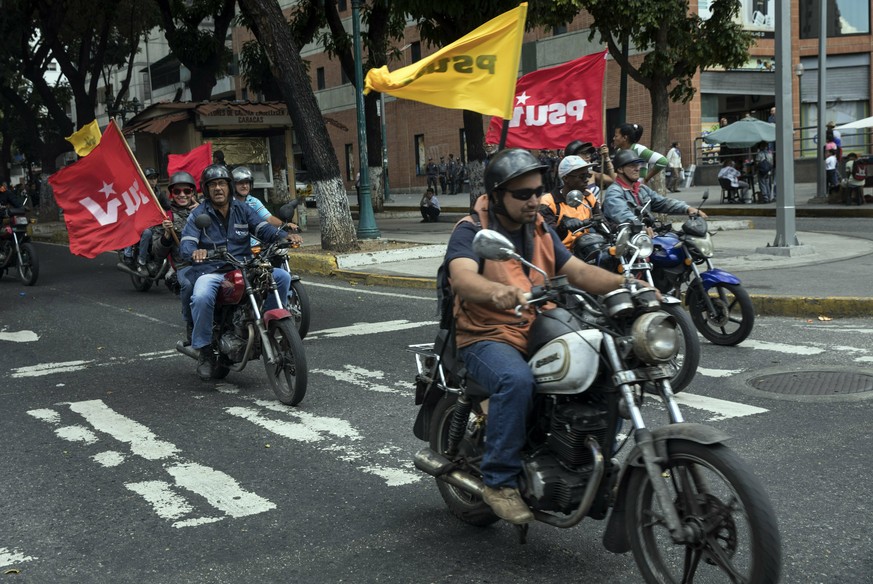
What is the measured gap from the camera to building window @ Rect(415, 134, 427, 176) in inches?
2014

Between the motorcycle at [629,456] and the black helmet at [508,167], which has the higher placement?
the black helmet at [508,167]

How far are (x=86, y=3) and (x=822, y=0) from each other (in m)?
21.1

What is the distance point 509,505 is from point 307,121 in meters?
13.8

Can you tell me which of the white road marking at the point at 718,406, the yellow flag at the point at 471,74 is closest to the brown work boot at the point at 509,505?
the white road marking at the point at 718,406

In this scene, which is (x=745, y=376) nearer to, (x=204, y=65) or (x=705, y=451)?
(x=705, y=451)

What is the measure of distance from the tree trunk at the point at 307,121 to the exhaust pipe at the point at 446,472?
12.5m

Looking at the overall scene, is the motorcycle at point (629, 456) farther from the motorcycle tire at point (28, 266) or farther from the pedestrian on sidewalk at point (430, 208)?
the pedestrian on sidewalk at point (430, 208)

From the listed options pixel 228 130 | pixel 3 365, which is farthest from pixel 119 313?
pixel 228 130

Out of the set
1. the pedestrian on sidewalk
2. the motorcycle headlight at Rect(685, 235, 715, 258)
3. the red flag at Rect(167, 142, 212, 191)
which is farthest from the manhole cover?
the pedestrian on sidewalk

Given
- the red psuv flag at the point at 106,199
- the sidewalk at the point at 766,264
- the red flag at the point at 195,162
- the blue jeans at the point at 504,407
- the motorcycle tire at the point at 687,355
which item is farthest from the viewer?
the red flag at the point at 195,162

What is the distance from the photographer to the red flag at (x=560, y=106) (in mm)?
11781

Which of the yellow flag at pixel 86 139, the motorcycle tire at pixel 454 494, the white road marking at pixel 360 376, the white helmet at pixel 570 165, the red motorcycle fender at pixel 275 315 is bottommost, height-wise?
the white road marking at pixel 360 376

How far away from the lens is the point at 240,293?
25.9 feet

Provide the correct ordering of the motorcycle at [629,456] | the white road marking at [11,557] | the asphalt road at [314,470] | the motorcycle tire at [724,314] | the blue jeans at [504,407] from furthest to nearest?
the motorcycle tire at [724,314], the white road marking at [11,557], the asphalt road at [314,470], the blue jeans at [504,407], the motorcycle at [629,456]
